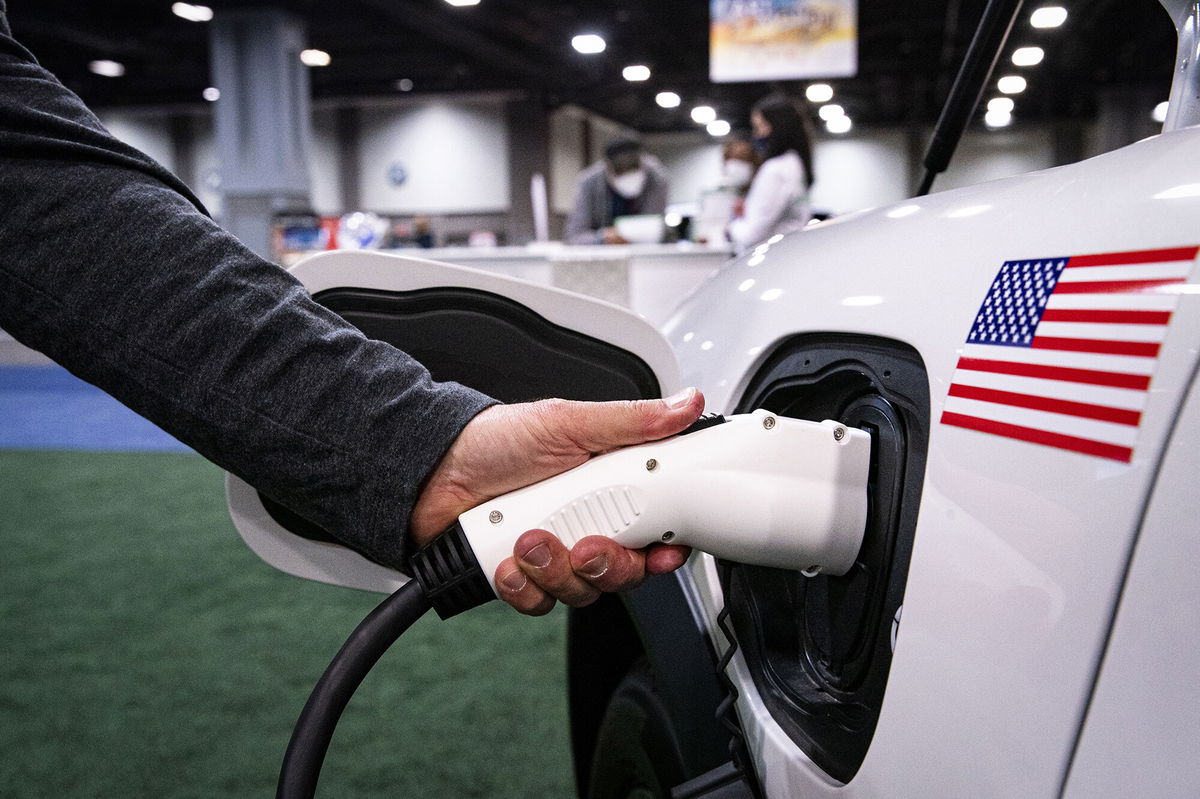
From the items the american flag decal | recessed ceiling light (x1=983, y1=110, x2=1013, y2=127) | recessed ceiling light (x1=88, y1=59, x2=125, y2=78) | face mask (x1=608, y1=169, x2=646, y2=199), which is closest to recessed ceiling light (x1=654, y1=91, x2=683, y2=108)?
recessed ceiling light (x1=983, y1=110, x2=1013, y2=127)

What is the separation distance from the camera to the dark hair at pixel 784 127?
4.55 m

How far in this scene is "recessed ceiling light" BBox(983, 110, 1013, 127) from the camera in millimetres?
19547

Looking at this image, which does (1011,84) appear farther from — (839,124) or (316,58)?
(316,58)

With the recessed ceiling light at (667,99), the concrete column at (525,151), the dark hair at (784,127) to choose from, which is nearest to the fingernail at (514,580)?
the dark hair at (784,127)

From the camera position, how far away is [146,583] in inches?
114

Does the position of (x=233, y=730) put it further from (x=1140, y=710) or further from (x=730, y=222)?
(x=730, y=222)

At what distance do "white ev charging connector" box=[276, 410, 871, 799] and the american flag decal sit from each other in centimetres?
14

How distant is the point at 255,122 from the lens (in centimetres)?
1132

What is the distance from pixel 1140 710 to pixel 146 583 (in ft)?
9.68

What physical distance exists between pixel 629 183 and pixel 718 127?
1677 centimetres

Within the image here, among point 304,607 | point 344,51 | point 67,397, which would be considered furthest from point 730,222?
point 344,51

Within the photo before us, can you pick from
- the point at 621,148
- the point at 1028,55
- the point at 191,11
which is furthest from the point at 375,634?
the point at 1028,55

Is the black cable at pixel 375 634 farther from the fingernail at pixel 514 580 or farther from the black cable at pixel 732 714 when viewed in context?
the black cable at pixel 732 714

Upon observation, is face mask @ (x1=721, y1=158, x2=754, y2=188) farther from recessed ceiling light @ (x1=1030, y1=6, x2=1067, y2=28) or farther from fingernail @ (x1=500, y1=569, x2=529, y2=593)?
recessed ceiling light @ (x1=1030, y1=6, x2=1067, y2=28)
